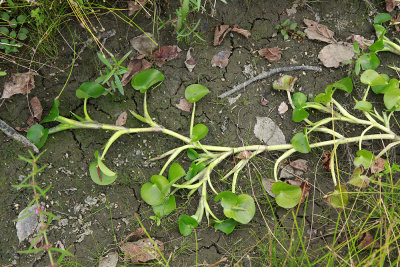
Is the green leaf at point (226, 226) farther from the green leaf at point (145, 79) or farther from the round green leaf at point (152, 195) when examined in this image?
the green leaf at point (145, 79)

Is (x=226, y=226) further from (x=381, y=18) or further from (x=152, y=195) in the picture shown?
(x=381, y=18)

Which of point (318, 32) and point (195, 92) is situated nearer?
point (195, 92)

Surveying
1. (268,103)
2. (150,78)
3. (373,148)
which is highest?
(150,78)

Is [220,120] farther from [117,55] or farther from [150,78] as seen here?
[117,55]

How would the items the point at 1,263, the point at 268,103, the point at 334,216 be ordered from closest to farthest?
the point at 1,263 < the point at 334,216 < the point at 268,103

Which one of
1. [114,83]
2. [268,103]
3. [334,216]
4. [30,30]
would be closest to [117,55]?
[114,83]

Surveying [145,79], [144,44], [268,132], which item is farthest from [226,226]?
[144,44]
